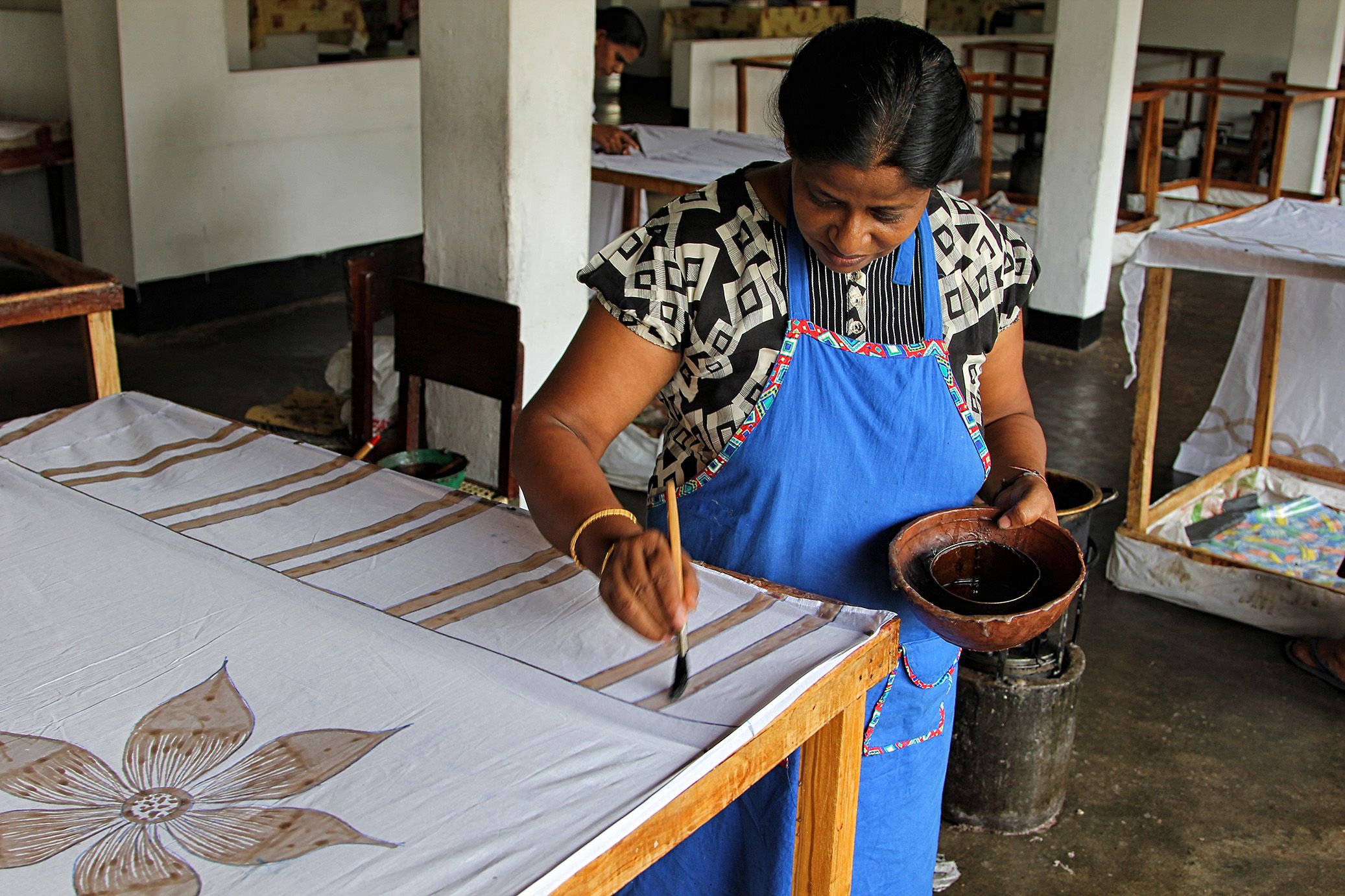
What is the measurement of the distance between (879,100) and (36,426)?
142 centimetres

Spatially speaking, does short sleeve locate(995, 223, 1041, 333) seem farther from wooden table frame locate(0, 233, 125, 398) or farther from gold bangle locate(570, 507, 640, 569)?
wooden table frame locate(0, 233, 125, 398)

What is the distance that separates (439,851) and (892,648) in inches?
23.0

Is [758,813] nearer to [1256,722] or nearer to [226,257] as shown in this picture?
[1256,722]

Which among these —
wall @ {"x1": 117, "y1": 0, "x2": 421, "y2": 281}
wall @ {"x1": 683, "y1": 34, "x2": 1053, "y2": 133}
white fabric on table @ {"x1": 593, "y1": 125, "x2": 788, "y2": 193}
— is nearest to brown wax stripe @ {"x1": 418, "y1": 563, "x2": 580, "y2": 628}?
white fabric on table @ {"x1": 593, "y1": 125, "x2": 788, "y2": 193}

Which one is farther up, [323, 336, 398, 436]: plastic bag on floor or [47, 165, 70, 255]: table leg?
[47, 165, 70, 255]: table leg

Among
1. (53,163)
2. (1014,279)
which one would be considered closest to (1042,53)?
(53,163)

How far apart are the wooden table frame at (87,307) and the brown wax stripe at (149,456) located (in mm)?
457

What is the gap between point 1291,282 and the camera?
4184 millimetres

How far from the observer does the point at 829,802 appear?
141 cm

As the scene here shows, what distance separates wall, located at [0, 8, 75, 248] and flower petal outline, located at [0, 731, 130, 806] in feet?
18.7

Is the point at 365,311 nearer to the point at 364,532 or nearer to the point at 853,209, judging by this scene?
the point at 364,532

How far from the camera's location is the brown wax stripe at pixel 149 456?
183 centimetres

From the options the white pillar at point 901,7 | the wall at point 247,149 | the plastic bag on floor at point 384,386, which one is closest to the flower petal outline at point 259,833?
the plastic bag on floor at point 384,386

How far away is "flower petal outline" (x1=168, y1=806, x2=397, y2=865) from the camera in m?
1.06
